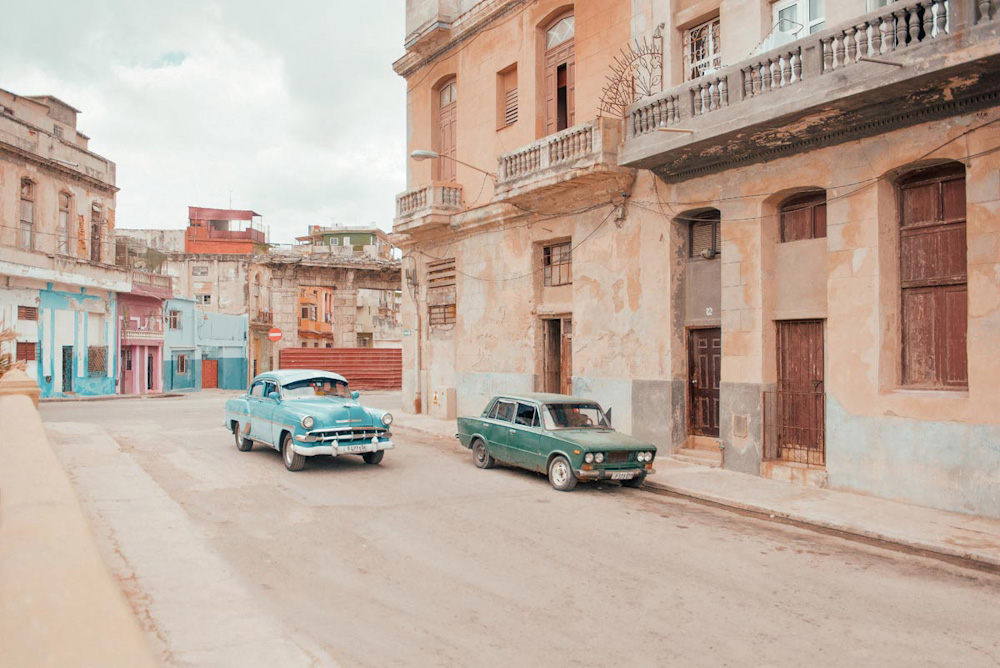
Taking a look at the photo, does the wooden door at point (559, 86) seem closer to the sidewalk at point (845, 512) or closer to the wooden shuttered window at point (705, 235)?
the wooden shuttered window at point (705, 235)

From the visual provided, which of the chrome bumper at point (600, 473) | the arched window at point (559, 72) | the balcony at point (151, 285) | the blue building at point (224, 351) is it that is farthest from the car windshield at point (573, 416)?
the blue building at point (224, 351)

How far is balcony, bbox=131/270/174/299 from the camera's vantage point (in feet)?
126

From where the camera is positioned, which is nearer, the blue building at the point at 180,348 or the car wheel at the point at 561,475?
the car wheel at the point at 561,475

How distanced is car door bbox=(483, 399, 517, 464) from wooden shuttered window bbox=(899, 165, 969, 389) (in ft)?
→ 20.9

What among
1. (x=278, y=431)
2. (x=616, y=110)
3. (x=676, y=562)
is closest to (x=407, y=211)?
(x=616, y=110)

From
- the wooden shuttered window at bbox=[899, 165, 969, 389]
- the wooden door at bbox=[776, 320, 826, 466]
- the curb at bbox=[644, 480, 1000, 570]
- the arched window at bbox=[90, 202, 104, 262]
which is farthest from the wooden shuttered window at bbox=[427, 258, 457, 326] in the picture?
the arched window at bbox=[90, 202, 104, 262]

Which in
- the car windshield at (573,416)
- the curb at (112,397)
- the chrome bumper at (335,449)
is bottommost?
the curb at (112,397)

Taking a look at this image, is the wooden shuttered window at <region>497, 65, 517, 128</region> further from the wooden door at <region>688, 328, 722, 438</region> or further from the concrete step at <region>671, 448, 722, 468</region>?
the concrete step at <region>671, 448, 722, 468</region>

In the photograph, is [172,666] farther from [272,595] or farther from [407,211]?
[407,211]

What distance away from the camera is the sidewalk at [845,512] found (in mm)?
8961

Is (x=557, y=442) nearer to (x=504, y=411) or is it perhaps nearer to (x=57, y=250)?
(x=504, y=411)

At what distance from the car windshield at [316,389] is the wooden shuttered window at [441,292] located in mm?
8646

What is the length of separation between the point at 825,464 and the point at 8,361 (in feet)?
56.1

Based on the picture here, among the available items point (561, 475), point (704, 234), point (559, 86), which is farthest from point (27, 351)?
point (704, 234)
